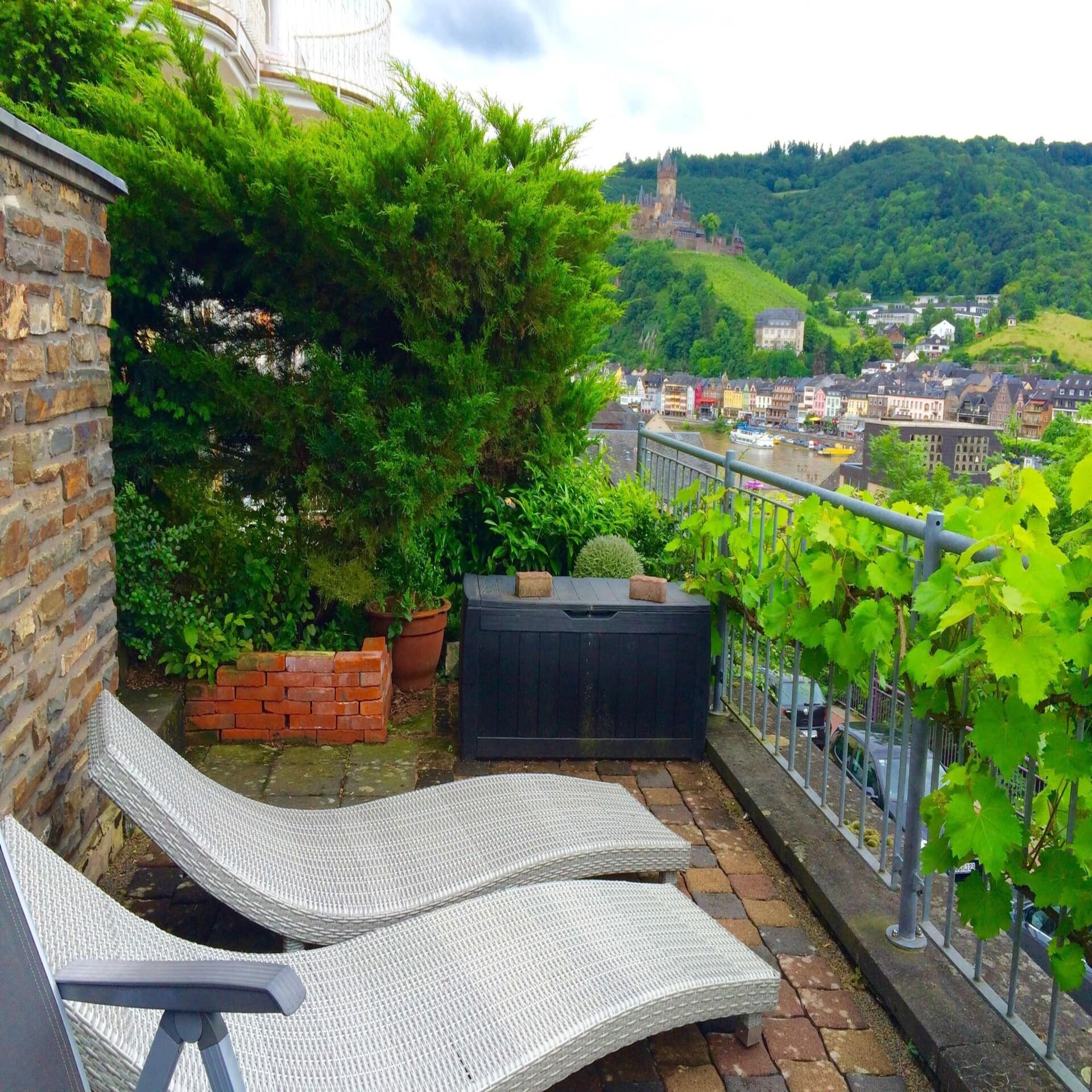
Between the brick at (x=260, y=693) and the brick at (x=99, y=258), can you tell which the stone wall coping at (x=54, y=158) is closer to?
the brick at (x=99, y=258)

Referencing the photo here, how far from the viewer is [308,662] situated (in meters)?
3.85

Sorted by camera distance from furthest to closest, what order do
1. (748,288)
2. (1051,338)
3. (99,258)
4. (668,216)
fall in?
(668,216) → (748,288) → (1051,338) → (99,258)

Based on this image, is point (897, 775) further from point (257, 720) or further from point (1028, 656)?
point (257, 720)

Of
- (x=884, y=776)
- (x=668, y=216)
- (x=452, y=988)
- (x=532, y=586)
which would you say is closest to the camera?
(x=452, y=988)

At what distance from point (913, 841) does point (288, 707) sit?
2447mm

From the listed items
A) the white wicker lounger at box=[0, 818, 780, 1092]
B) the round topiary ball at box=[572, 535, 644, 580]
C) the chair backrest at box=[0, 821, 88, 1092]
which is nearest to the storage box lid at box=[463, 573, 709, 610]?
the round topiary ball at box=[572, 535, 644, 580]

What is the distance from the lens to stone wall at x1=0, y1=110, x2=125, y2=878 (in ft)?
6.61

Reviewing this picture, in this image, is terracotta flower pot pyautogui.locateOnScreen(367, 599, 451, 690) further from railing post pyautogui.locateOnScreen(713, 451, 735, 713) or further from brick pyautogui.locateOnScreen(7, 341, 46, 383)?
brick pyautogui.locateOnScreen(7, 341, 46, 383)

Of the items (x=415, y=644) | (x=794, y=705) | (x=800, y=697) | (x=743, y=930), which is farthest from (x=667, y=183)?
(x=743, y=930)

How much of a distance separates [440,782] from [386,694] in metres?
0.58

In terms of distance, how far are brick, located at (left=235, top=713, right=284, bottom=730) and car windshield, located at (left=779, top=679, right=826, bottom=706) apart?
1.98 metres

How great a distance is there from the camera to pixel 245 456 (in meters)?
4.12

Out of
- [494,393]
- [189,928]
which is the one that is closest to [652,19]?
[494,393]

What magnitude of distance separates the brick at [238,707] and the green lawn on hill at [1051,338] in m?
47.7
